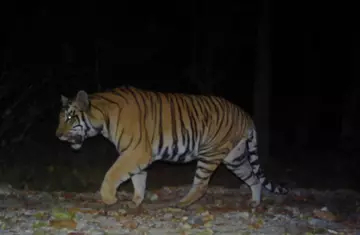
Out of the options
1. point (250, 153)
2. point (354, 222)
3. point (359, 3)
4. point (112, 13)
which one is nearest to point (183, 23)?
point (112, 13)

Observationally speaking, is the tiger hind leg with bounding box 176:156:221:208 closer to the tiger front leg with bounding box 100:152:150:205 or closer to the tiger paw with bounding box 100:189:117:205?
the tiger front leg with bounding box 100:152:150:205

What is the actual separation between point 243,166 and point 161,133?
1152mm

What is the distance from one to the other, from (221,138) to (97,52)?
6.67m

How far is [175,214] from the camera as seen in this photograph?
7094 mm

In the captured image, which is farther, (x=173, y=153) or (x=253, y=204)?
(x=253, y=204)

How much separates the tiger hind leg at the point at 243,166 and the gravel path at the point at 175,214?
0.19 m

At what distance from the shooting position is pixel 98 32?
46.1ft

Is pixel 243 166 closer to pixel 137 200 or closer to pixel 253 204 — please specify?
pixel 253 204

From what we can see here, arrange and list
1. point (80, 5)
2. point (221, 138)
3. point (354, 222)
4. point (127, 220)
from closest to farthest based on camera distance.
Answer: point (127, 220)
point (354, 222)
point (221, 138)
point (80, 5)

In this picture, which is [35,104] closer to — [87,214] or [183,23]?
[183,23]

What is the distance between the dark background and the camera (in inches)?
439

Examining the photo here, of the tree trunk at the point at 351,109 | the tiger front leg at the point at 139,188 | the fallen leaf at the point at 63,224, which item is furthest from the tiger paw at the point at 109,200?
the tree trunk at the point at 351,109

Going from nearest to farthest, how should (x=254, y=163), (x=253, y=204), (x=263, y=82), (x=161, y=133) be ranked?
(x=161, y=133)
(x=253, y=204)
(x=254, y=163)
(x=263, y=82)

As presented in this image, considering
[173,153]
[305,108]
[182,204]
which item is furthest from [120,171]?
[305,108]
